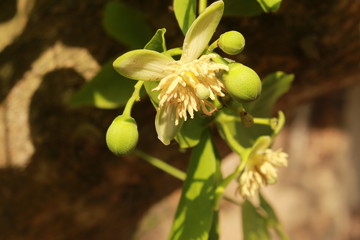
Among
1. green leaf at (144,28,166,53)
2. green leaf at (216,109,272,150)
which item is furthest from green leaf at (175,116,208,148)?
green leaf at (144,28,166,53)

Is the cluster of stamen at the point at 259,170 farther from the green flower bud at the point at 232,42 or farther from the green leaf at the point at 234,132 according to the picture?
the green flower bud at the point at 232,42

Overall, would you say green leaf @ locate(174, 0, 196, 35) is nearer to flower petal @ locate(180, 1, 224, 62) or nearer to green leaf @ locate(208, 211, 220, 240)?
flower petal @ locate(180, 1, 224, 62)

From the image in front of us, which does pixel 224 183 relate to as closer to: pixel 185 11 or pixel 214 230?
pixel 214 230

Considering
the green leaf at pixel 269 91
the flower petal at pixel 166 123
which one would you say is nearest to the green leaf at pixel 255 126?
the green leaf at pixel 269 91

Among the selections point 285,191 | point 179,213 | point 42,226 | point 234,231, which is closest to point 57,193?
point 42,226

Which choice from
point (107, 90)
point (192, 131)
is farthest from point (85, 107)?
point (192, 131)

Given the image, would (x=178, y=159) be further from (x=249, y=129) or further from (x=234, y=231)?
(x=234, y=231)
